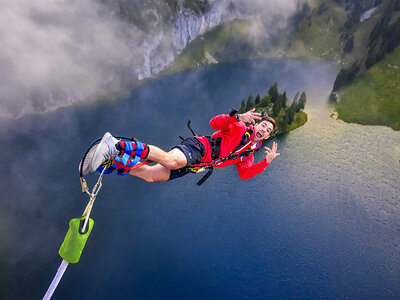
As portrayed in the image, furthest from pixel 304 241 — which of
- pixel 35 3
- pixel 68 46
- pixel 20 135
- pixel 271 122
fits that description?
pixel 35 3

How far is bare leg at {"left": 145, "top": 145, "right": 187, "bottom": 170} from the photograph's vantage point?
7.08 metres

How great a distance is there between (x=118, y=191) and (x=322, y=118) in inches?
1445

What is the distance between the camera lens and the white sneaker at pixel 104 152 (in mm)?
6016

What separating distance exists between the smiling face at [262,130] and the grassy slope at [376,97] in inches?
1963

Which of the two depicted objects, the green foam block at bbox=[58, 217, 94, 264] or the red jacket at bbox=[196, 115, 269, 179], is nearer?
the green foam block at bbox=[58, 217, 94, 264]

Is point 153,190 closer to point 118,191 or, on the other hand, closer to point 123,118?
point 118,191

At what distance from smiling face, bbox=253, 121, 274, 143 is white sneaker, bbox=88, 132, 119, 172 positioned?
3.97 meters

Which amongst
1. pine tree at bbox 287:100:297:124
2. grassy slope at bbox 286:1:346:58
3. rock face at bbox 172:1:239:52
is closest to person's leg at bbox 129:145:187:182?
pine tree at bbox 287:100:297:124

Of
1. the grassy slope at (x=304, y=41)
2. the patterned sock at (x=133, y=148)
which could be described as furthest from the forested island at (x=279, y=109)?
the patterned sock at (x=133, y=148)

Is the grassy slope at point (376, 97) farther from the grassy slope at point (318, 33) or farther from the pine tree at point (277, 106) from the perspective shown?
the grassy slope at point (318, 33)

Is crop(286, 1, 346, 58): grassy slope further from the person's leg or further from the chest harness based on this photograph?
the person's leg

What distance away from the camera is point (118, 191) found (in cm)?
3906

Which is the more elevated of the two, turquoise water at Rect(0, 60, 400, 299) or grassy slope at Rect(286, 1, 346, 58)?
grassy slope at Rect(286, 1, 346, 58)

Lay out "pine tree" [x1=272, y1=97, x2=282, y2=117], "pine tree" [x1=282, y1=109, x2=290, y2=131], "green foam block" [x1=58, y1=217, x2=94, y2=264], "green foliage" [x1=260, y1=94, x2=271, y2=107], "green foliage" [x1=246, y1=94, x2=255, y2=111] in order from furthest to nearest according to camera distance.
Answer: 1. "green foliage" [x1=260, y1=94, x2=271, y2=107]
2. "pine tree" [x1=272, y1=97, x2=282, y2=117]
3. "green foliage" [x1=246, y1=94, x2=255, y2=111]
4. "pine tree" [x1=282, y1=109, x2=290, y2=131]
5. "green foam block" [x1=58, y1=217, x2=94, y2=264]
